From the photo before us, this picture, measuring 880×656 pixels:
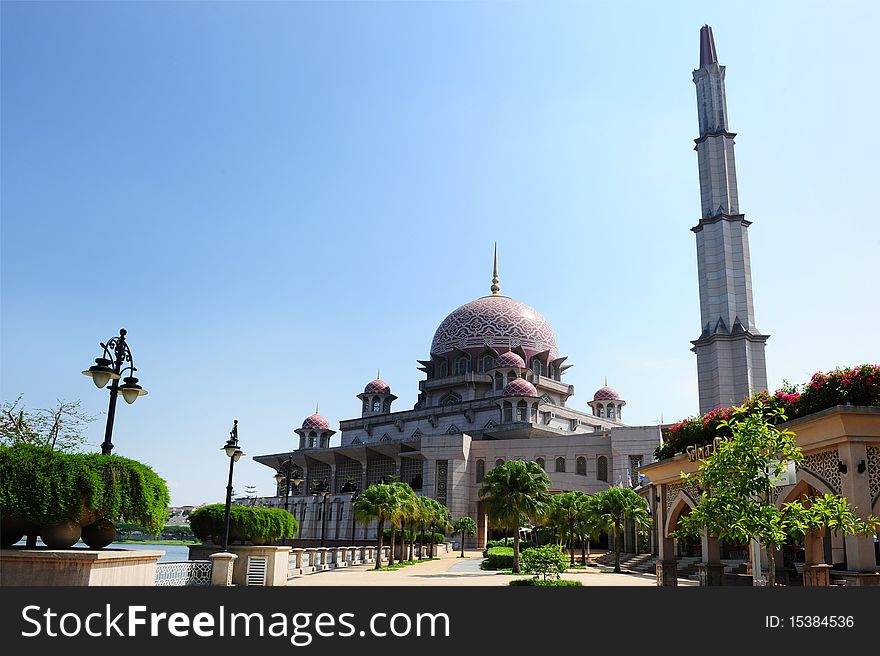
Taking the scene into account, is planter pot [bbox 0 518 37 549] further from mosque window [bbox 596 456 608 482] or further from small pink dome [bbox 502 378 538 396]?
small pink dome [bbox 502 378 538 396]

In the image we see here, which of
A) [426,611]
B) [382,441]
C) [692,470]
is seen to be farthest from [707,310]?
[426,611]

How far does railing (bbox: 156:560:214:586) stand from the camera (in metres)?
Result: 16.0

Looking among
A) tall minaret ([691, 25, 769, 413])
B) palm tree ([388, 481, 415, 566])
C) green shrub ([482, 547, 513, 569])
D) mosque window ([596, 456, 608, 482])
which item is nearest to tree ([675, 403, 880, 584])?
palm tree ([388, 481, 415, 566])

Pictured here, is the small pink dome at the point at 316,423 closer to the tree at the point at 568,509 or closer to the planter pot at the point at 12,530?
the tree at the point at 568,509

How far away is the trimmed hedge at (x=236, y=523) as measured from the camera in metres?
21.7

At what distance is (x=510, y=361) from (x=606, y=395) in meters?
13.2

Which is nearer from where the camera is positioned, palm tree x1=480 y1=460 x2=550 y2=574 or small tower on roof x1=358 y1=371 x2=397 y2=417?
palm tree x1=480 y1=460 x2=550 y2=574

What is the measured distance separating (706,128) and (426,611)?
47.3 m

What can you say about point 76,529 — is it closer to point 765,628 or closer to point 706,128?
point 765,628

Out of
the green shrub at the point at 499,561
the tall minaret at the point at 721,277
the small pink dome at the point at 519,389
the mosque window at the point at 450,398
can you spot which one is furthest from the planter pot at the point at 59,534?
the mosque window at the point at 450,398

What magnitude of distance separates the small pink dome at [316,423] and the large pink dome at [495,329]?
42.4ft

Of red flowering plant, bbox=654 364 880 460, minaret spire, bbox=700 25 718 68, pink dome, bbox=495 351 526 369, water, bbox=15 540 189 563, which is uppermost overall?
minaret spire, bbox=700 25 718 68

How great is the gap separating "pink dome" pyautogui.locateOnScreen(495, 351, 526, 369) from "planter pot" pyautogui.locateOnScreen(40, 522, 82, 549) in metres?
54.1

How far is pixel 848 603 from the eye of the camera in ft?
30.7
